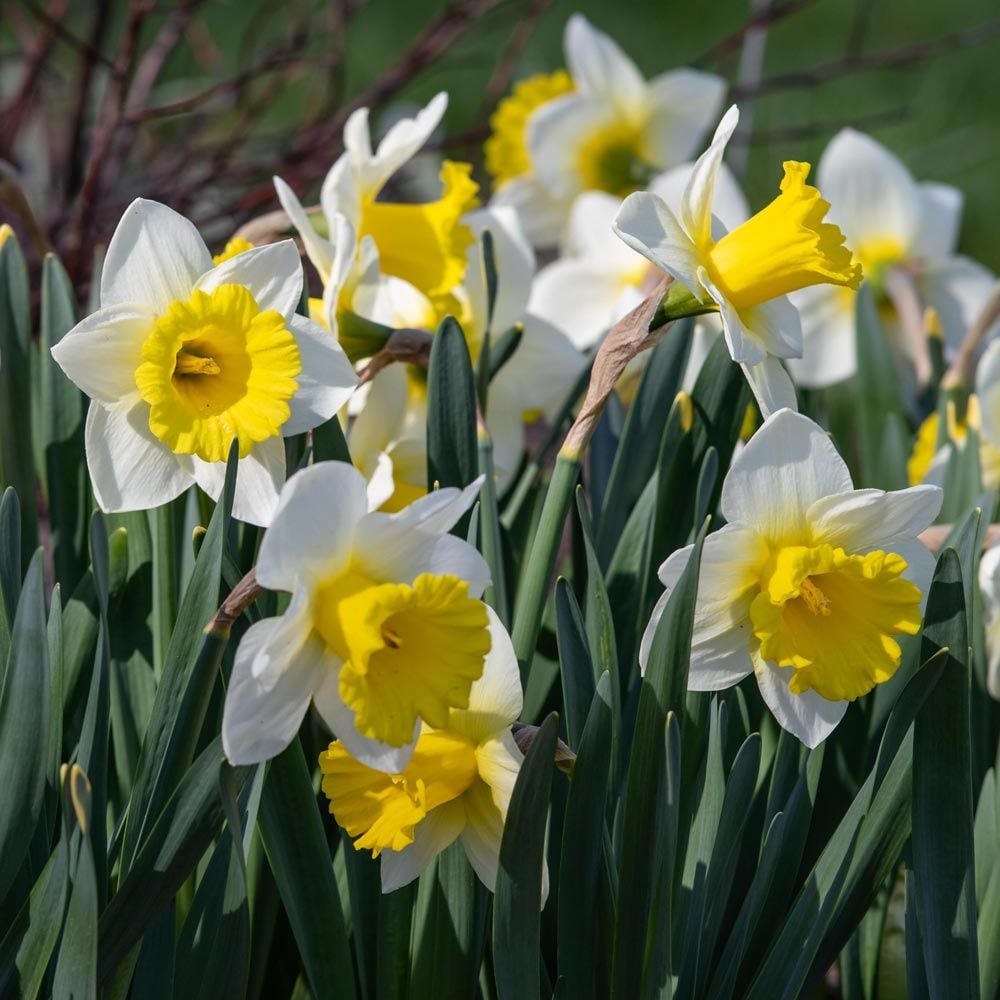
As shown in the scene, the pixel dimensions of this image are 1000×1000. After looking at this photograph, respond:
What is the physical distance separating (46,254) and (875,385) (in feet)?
3.23

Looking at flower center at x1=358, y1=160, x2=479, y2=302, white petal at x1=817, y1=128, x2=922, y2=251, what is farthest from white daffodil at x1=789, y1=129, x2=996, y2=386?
flower center at x1=358, y1=160, x2=479, y2=302

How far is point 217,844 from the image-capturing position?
0.79 meters

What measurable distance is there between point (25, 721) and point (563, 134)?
1.53 meters

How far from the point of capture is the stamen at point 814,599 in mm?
789

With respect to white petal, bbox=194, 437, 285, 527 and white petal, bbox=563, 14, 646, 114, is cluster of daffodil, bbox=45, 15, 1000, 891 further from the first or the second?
white petal, bbox=563, 14, 646, 114

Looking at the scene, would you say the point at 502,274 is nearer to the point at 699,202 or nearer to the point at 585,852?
the point at 699,202

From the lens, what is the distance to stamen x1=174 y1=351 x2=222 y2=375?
828mm

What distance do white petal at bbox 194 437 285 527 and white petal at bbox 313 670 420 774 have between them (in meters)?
0.16

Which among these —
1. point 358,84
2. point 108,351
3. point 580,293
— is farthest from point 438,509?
point 358,84

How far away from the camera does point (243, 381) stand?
0.83m

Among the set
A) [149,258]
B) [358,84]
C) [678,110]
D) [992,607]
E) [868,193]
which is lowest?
[992,607]

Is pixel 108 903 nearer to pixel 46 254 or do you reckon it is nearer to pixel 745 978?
Answer: pixel 745 978

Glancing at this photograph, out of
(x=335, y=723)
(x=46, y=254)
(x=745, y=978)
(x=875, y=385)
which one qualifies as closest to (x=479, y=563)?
(x=335, y=723)

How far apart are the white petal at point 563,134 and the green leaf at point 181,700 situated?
1371mm
